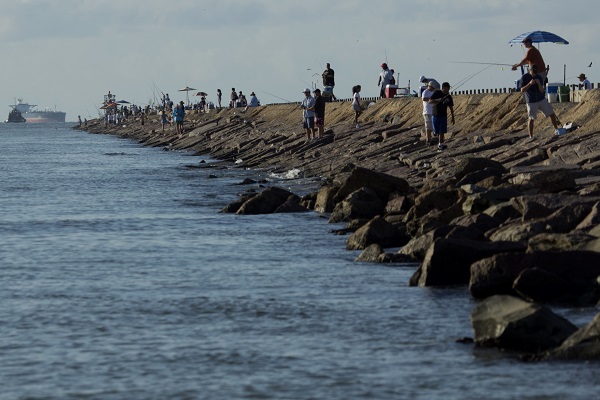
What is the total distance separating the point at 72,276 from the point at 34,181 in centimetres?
2356

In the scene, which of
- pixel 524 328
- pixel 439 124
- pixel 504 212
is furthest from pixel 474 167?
pixel 524 328

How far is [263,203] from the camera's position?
882 inches

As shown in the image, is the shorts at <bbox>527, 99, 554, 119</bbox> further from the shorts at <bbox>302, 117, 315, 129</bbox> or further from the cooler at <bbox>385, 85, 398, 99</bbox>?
the cooler at <bbox>385, 85, 398, 99</bbox>

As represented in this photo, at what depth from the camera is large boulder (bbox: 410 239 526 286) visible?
1294 centimetres

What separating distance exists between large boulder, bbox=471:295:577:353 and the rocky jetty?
1 cm

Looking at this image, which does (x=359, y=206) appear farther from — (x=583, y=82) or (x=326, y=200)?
(x=583, y=82)

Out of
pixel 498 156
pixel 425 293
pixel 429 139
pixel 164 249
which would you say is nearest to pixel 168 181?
A: pixel 429 139

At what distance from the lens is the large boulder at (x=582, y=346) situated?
923 cm

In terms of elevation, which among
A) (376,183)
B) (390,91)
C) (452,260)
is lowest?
(452,260)

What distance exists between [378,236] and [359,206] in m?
3.34

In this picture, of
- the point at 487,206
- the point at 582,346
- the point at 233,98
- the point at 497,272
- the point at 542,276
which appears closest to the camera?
the point at 582,346

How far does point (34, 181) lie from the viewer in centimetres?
3784

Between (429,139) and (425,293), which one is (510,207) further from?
(429,139)

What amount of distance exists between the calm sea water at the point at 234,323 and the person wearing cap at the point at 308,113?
14948 mm
